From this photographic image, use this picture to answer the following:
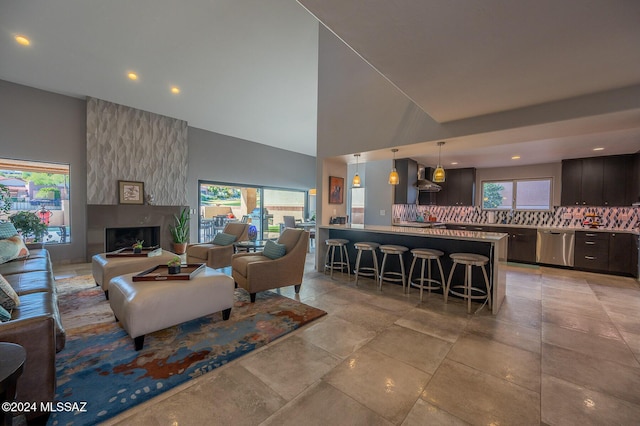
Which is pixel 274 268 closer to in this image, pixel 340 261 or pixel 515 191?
pixel 340 261

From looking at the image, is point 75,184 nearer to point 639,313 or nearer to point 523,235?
point 639,313

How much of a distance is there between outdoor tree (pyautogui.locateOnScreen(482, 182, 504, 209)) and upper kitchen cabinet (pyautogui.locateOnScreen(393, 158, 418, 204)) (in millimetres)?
2423

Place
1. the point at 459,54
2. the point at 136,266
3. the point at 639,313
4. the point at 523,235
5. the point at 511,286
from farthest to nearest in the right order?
the point at 523,235
the point at 511,286
the point at 136,266
the point at 639,313
the point at 459,54

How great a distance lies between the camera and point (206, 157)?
302 inches

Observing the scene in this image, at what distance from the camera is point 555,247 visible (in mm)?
5734

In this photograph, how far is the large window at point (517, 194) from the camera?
6477 millimetres

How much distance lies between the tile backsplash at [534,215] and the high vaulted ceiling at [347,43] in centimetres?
137

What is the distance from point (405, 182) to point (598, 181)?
399 cm

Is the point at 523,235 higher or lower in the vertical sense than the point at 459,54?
lower

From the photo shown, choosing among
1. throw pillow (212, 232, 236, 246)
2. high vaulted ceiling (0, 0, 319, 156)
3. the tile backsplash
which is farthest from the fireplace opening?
the tile backsplash

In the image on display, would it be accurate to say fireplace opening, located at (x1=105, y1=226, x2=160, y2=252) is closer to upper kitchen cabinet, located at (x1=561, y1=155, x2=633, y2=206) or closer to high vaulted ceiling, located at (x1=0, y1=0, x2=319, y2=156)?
high vaulted ceiling, located at (x1=0, y1=0, x2=319, y2=156)

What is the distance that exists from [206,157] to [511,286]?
26.0ft

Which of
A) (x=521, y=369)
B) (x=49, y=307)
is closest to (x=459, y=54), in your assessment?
(x=521, y=369)

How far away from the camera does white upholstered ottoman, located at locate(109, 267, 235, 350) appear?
221 centimetres
